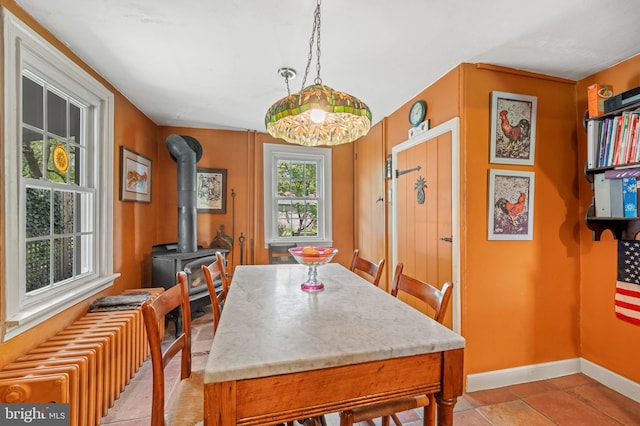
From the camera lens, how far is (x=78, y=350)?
63.6 inches

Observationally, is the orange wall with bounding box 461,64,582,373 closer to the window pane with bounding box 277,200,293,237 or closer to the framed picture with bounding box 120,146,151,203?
the window pane with bounding box 277,200,293,237

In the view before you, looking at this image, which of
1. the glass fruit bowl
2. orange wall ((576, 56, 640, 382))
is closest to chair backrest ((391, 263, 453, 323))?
the glass fruit bowl

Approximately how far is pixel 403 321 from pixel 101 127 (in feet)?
9.31

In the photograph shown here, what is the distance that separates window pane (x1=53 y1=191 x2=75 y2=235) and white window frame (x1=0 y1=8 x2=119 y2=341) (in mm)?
219

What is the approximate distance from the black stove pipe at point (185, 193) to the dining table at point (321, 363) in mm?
2325

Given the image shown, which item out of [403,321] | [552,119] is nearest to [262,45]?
[403,321]

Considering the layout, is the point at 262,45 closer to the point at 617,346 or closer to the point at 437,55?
the point at 437,55

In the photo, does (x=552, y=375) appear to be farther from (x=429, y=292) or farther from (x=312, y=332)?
(x=312, y=332)

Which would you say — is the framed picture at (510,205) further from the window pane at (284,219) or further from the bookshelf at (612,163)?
the window pane at (284,219)

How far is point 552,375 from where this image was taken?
2.27 metres

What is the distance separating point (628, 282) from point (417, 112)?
1981 millimetres

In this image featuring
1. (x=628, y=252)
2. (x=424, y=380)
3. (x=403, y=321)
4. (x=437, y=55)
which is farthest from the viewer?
(x=437, y=55)

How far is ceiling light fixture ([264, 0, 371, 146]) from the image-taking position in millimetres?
1296

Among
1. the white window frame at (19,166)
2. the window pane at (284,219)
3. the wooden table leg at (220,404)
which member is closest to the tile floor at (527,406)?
the white window frame at (19,166)
